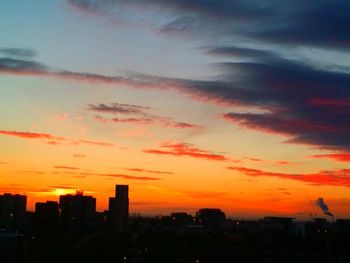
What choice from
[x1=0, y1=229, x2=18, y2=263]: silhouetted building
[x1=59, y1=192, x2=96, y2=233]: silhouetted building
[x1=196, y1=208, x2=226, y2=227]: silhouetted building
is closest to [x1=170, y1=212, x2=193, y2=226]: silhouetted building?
[x1=196, y1=208, x2=226, y2=227]: silhouetted building

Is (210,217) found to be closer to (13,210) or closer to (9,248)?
(13,210)

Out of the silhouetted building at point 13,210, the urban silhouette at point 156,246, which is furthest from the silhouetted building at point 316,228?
the silhouetted building at point 13,210

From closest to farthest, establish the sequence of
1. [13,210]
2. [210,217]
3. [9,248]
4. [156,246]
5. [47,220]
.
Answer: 1. [9,248]
2. [156,246]
3. [47,220]
4. [13,210]
5. [210,217]

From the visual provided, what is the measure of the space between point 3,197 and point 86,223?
1476 cm

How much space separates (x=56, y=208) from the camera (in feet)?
268

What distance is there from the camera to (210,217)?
4476 inches

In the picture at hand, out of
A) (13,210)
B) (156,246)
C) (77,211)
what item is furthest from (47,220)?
(156,246)

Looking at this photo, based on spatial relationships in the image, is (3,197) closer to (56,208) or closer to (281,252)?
(56,208)

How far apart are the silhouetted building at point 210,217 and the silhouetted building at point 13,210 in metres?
37.7

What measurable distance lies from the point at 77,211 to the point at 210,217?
1276 inches

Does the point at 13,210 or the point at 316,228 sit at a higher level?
the point at 13,210

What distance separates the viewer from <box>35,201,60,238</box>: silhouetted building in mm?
72750

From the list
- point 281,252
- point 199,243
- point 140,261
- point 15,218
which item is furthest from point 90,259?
point 15,218

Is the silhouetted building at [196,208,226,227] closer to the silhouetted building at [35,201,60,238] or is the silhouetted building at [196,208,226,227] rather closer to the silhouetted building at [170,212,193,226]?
the silhouetted building at [170,212,193,226]
